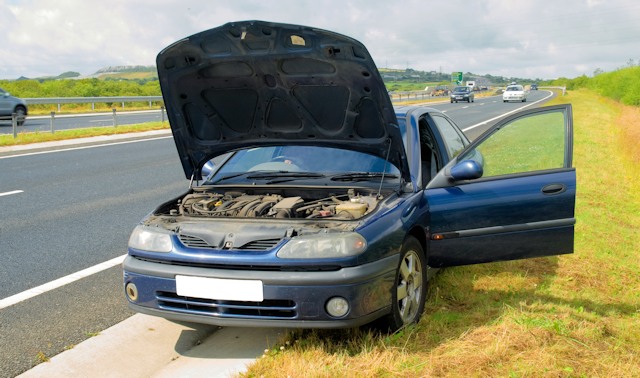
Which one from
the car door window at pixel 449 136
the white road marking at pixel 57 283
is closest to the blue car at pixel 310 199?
the car door window at pixel 449 136

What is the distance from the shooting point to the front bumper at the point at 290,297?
3436 mm

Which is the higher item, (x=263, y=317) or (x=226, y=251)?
(x=226, y=251)

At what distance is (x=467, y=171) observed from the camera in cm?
438

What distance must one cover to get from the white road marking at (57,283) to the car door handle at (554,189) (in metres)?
3.86

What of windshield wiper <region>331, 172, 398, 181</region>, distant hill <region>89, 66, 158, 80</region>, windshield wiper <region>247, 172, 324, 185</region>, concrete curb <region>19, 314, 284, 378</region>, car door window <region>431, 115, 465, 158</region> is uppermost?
distant hill <region>89, 66, 158, 80</region>

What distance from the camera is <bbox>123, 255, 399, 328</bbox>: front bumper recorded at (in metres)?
3.44

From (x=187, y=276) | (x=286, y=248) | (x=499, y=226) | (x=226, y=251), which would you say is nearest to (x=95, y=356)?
(x=187, y=276)

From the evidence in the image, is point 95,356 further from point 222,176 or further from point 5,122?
point 5,122

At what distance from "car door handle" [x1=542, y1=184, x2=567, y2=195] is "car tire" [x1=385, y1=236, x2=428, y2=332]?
1025 millimetres

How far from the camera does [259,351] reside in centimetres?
388

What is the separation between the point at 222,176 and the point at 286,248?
180 centimetres

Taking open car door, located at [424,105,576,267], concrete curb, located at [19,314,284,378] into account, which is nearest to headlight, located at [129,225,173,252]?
concrete curb, located at [19,314,284,378]

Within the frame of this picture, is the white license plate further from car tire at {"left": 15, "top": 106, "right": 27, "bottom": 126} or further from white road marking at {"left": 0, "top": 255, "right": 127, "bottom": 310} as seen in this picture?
car tire at {"left": 15, "top": 106, "right": 27, "bottom": 126}

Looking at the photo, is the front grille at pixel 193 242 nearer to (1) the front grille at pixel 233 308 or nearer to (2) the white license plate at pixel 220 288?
(2) the white license plate at pixel 220 288
